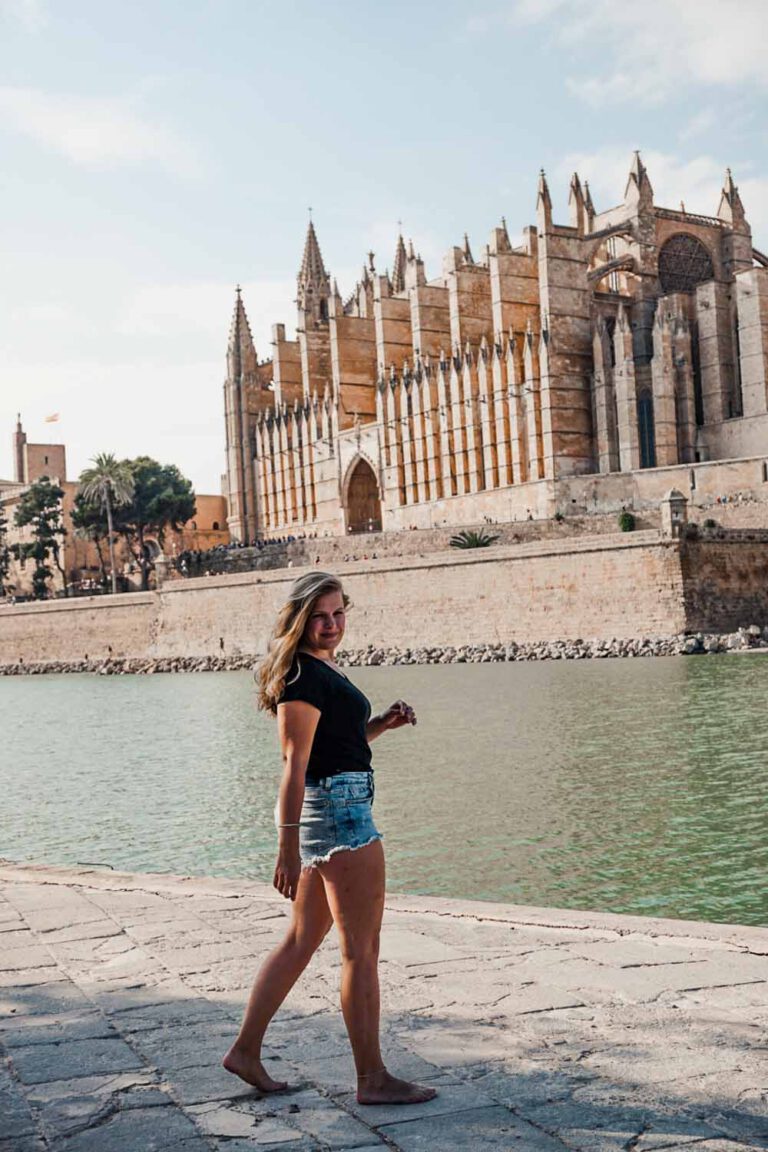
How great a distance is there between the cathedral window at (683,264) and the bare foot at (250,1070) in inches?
1736

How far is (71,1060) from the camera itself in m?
3.70

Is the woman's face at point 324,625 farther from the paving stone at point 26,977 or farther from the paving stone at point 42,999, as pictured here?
the paving stone at point 26,977

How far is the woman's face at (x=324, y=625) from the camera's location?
3.56 m

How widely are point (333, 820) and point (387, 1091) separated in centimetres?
71

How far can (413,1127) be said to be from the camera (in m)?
3.11

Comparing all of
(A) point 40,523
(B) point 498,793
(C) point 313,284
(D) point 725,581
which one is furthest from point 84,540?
(B) point 498,793

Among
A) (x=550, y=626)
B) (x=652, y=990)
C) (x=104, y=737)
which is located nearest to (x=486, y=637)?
(x=550, y=626)

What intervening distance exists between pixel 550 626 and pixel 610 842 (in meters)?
24.4

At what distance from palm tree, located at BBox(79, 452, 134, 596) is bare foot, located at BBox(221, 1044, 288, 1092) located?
183 feet

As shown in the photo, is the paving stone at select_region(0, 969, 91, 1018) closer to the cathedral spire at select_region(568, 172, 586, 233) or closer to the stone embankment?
the stone embankment

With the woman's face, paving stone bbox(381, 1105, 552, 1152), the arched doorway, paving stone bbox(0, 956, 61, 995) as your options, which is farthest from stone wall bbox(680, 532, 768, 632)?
paving stone bbox(381, 1105, 552, 1152)

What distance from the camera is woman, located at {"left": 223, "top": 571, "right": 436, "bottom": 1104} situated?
340cm

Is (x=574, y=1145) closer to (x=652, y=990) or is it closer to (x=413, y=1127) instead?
(x=413, y=1127)

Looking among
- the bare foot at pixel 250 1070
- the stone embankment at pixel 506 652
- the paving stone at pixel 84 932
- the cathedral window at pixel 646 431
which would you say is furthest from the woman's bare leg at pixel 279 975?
the cathedral window at pixel 646 431
